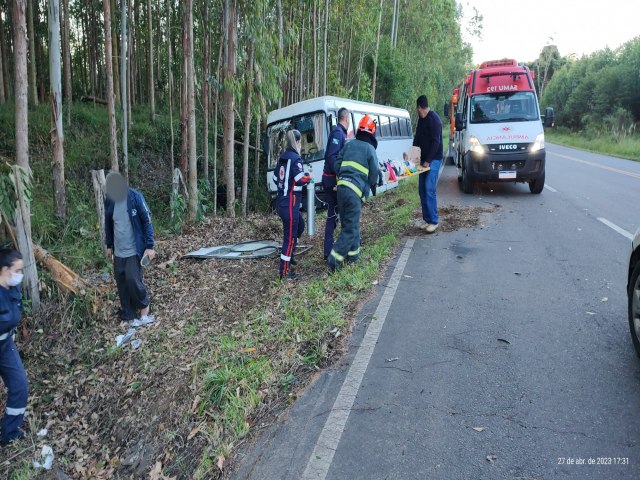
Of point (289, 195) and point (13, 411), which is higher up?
point (289, 195)

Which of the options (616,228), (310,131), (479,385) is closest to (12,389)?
(479,385)

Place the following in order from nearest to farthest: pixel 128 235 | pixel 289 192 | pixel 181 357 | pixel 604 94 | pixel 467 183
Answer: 1. pixel 181 357
2. pixel 128 235
3. pixel 289 192
4. pixel 467 183
5. pixel 604 94

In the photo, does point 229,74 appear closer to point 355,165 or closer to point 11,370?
point 355,165

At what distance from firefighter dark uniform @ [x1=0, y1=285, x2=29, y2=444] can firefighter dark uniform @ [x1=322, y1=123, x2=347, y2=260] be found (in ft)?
12.3

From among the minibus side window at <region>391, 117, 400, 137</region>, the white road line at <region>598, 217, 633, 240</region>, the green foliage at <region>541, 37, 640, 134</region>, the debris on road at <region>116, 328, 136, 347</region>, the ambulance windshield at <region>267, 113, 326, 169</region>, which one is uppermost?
the green foliage at <region>541, 37, 640, 134</region>

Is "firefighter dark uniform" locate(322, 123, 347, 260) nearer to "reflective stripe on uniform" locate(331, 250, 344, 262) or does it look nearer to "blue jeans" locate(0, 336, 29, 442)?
"reflective stripe on uniform" locate(331, 250, 344, 262)

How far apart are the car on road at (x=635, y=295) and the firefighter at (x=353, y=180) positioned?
3.03m

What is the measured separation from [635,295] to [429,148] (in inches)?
171

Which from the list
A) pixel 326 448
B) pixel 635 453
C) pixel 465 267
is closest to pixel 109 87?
pixel 465 267

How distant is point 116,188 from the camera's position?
5254 millimetres

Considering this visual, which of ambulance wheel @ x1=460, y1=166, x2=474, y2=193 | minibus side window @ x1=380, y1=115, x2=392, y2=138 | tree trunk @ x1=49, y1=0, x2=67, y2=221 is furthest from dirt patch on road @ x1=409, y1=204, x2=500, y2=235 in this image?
tree trunk @ x1=49, y1=0, x2=67, y2=221

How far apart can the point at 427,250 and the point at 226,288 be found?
9.35 feet

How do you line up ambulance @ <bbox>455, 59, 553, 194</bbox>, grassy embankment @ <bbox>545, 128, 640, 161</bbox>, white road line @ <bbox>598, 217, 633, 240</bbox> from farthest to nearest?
grassy embankment @ <bbox>545, 128, 640, 161</bbox>, ambulance @ <bbox>455, 59, 553, 194</bbox>, white road line @ <bbox>598, 217, 633, 240</bbox>

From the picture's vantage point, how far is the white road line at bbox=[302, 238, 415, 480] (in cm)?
279
